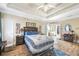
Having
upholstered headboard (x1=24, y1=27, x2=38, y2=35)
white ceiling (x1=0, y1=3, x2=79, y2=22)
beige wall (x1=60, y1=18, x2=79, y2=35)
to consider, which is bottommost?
upholstered headboard (x1=24, y1=27, x2=38, y2=35)

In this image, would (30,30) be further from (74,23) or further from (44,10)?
(74,23)

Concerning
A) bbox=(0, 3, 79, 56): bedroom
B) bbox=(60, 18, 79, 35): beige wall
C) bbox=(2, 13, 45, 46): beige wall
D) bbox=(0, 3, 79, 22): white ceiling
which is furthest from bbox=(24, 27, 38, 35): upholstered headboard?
bbox=(60, 18, 79, 35): beige wall

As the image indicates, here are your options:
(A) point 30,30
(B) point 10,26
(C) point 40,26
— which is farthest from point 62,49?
(B) point 10,26

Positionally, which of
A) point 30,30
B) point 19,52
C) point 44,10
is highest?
point 44,10

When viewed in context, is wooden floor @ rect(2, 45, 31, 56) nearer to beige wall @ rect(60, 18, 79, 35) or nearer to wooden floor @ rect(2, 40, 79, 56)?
wooden floor @ rect(2, 40, 79, 56)

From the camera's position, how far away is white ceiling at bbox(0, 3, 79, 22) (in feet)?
6.44

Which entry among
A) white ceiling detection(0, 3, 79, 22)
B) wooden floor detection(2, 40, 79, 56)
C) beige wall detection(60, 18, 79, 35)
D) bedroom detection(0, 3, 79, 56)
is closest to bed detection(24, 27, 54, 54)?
bedroom detection(0, 3, 79, 56)

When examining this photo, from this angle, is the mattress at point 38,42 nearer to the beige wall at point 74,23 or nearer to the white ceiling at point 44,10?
the white ceiling at point 44,10

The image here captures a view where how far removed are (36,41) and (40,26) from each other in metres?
0.33

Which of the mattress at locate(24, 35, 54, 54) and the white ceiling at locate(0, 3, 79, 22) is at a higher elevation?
the white ceiling at locate(0, 3, 79, 22)

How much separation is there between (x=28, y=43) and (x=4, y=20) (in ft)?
2.16

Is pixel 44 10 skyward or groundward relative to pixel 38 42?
skyward

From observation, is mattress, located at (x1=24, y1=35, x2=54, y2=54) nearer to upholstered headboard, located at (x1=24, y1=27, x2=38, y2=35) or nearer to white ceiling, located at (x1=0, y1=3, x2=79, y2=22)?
upholstered headboard, located at (x1=24, y1=27, x2=38, y2=35)

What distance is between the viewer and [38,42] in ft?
6.57
